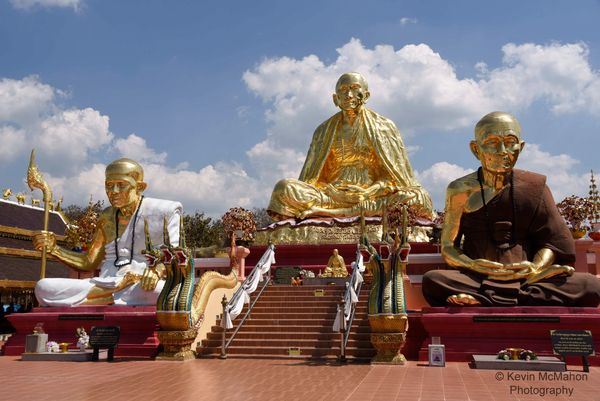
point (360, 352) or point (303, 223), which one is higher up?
point (303, 223)

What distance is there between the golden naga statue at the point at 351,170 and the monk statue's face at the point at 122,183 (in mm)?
8537

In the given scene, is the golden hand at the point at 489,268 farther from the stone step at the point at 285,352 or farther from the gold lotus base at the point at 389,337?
the stone step at the point at 285,352

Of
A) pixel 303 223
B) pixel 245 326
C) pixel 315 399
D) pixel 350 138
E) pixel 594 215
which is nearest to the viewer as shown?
pixel 315 399

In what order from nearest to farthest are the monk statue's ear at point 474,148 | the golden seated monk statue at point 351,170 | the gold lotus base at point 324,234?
the monk statue's ear at point 474,148
the gold lotus base at point 324,234
the golden seated monk statue at point 351,170

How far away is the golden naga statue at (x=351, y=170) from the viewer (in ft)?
67.8

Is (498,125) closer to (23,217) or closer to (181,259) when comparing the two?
(181,259)

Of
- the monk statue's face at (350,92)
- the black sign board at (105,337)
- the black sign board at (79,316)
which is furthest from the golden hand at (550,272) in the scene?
the monk statue's face at (350,92)

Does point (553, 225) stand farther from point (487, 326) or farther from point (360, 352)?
point (360, 352)

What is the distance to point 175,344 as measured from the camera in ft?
34.6

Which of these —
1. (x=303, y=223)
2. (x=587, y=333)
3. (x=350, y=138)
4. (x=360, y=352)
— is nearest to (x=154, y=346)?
(x=360, y=352)

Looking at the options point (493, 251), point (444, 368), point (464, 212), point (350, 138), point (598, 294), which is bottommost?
point (444, 368)

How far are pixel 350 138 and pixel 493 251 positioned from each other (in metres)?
11.2

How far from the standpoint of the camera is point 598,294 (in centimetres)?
1044

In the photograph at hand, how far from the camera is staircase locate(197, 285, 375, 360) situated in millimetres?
10758
